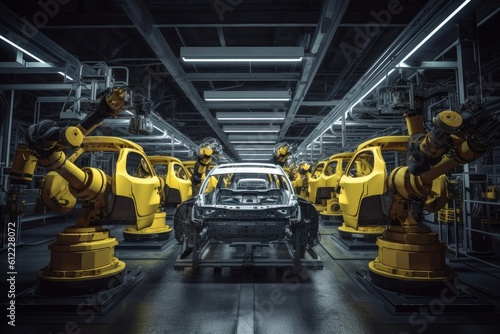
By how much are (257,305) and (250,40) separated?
218 inches

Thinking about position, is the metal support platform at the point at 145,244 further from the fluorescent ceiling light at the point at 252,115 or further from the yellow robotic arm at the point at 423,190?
the yellow robotic arm at the point at 423,190

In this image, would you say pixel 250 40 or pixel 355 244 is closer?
pixel 355 244

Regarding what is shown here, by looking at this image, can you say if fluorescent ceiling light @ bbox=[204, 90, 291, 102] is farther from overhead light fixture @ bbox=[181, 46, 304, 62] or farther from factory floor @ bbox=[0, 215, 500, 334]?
factory floor @ bbox=[0, 215, 500, 334]

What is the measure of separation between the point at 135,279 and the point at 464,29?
7.54 metres

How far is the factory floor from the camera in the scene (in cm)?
275

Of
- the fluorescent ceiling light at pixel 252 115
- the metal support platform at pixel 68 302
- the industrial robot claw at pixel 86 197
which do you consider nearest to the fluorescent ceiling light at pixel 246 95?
the fluorescent ceiling light at pixel 252 115

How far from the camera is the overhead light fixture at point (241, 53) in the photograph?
14.6ft

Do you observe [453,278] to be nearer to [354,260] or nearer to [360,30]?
[354,260]

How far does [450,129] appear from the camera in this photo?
245 cm

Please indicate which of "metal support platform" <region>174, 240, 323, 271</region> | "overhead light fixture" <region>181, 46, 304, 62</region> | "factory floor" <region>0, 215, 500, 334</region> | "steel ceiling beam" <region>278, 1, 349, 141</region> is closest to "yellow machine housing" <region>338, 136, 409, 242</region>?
"factory floor" <region>0, 215, 500, 334</region>

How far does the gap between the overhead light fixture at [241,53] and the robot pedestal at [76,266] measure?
3.22 m

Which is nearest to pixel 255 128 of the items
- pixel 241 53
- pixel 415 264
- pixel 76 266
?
pixel 241 53

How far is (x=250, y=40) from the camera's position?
6.14 meters

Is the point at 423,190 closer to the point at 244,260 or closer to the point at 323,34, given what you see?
the point at 244,260
